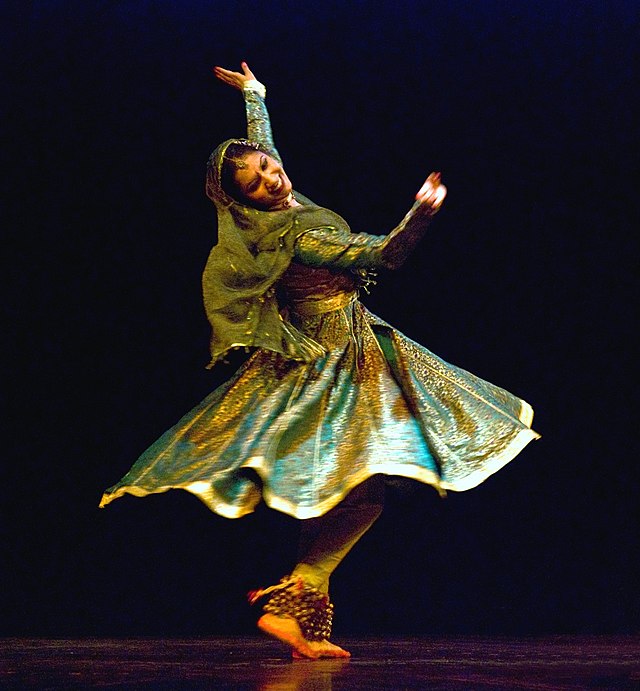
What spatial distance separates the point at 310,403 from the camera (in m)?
2.43

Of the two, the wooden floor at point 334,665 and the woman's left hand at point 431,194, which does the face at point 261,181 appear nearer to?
the woman's left hand at point 431,194

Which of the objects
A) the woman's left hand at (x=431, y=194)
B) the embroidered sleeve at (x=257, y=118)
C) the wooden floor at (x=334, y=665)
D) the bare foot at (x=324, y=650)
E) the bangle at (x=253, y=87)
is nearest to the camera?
the wooden floor at (x=334, y=665)

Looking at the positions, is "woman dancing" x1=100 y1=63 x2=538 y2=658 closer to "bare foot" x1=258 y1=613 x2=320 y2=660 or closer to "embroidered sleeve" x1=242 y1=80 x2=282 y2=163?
"bare foot" x1=258 y1=613 x2=320 y2=660

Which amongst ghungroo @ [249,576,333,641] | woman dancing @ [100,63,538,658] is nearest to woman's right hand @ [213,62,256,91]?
woman dancing @ [100,63,538,658]

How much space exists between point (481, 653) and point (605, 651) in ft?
0.87

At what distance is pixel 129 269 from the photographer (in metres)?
3.47

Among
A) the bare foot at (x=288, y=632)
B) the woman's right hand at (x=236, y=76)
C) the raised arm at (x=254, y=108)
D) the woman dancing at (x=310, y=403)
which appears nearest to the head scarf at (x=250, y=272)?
the woman dancing at (x=310, y=403)

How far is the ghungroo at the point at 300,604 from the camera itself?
2.35 meters

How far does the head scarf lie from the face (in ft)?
0.10

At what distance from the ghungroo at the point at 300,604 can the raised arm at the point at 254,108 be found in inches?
37.9

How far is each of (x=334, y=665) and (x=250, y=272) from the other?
0.84m

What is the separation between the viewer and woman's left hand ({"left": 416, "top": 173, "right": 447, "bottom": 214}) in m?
2.23

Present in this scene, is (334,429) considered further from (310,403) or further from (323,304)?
(323,304)

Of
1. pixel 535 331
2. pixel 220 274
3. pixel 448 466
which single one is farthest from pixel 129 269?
pixel 448 466
